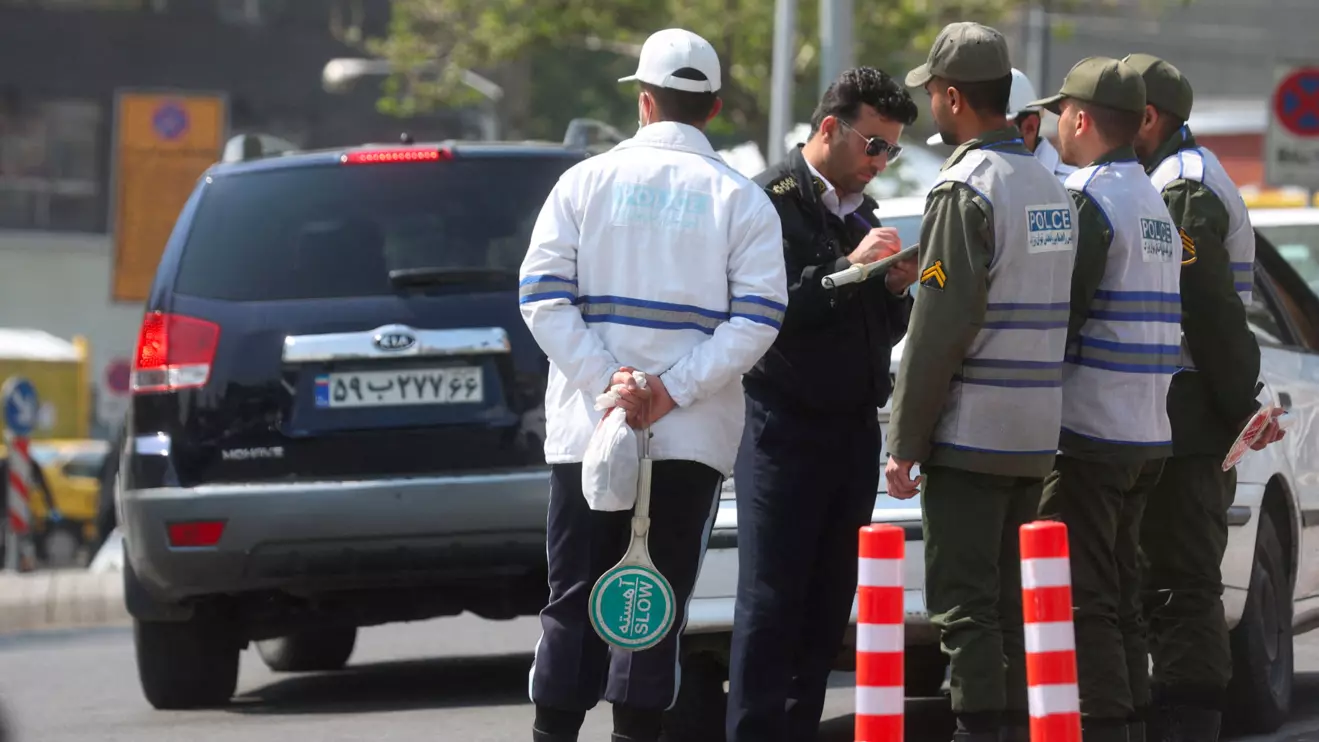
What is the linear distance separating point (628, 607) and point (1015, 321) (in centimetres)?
114

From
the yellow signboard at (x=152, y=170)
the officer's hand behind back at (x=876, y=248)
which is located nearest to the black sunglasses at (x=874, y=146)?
the officer's hand behind back at (x=876, y=248)

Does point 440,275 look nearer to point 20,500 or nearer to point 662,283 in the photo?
point 662,283

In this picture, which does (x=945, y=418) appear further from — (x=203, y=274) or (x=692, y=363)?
(x=203, y=274)

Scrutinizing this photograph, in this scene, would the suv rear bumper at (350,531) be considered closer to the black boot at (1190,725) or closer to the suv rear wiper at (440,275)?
the suv rear wiper at (440,275)

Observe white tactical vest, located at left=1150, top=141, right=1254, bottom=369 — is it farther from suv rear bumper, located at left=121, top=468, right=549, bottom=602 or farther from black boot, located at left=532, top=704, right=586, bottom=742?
suv rear bumper, located at left=121, top=468, right=549, bottom=602

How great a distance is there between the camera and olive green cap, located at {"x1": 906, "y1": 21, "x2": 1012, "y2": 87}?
5.72 m

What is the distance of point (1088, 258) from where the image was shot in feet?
19.5

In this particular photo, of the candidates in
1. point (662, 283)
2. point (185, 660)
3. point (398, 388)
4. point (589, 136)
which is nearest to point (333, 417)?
point (398, 388)

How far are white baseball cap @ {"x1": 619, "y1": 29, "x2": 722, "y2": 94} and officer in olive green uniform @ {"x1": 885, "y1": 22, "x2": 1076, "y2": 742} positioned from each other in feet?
1.85

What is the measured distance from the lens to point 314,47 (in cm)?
4797

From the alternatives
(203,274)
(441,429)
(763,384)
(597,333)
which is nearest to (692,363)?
(597,333)

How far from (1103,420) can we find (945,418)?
0.52 metres

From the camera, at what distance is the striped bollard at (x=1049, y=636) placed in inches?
197

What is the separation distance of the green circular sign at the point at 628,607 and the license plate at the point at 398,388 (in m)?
2.34
